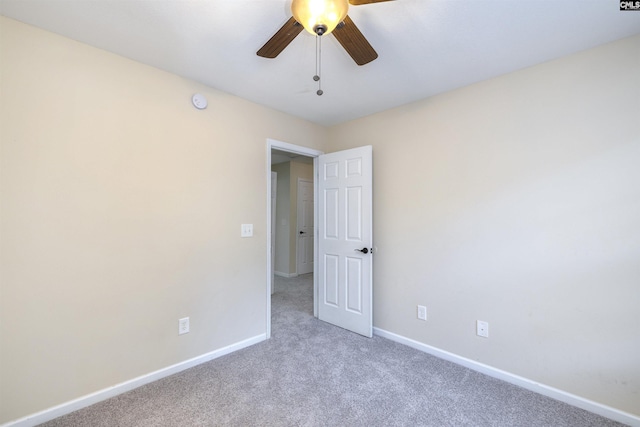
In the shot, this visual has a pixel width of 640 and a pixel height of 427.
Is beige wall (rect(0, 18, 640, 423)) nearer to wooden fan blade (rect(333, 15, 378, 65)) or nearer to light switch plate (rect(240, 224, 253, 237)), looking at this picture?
light switch plate (rect(240, 224, 253, 237))

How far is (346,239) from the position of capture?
2.98 meters

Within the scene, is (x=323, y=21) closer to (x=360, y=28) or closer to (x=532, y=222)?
(x=360, y=28)

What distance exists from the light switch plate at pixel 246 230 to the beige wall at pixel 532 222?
4.78 feet

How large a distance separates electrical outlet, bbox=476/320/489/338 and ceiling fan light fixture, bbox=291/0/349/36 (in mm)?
2356

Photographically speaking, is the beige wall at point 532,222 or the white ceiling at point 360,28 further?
the beige wall at point 532,222

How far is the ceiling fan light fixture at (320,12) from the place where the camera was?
3.49 feet

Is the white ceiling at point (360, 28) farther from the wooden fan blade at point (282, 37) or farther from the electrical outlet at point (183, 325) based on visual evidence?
the electrical outlet at point (183, 325)

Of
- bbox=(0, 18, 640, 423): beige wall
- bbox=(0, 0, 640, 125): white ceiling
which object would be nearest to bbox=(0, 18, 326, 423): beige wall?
bbox=(0, 18, 640, 423): beige wall

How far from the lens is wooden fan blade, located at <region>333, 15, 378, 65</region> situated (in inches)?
50.2

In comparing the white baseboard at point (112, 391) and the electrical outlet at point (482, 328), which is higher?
the electrical outlet at point (482, 328)

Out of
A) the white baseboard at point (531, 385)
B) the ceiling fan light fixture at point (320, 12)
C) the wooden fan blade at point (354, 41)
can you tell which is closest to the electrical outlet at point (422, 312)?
the white baseboard at point (531, 385)

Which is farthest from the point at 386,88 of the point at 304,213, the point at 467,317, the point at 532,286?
the point at 304,213

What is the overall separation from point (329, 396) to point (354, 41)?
2.23m

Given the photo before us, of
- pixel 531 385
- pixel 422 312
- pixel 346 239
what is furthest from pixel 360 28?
pixel 531 385
